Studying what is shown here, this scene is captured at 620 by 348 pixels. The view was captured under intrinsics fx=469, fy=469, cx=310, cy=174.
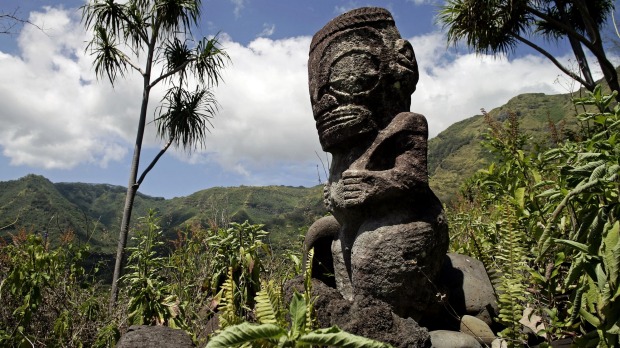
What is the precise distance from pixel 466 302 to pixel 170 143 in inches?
256

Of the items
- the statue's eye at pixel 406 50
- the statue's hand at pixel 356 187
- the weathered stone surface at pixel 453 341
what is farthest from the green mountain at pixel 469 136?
the weathered stone surface at pixel 453 341

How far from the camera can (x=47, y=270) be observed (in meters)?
4.92

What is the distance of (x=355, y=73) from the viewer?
12.5 ft

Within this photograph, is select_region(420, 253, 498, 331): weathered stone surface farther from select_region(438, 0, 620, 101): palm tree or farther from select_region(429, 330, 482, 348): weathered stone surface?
select_region(438, 0, 620, 101): palm tree

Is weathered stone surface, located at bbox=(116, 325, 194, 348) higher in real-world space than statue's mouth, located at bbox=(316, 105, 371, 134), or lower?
lower

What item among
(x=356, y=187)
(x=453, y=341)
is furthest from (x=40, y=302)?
(x=453, y=341)

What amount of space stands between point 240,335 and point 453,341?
203 cm

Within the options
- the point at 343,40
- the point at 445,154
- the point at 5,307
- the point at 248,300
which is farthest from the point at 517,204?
the point at 445,154

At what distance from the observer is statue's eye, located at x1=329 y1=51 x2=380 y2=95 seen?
3.82m

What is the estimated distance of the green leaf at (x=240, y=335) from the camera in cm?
134

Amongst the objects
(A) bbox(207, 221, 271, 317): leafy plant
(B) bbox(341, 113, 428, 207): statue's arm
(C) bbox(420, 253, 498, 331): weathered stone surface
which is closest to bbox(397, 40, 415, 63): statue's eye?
(B) bbox(341, 113, 428, 207): statue's arm

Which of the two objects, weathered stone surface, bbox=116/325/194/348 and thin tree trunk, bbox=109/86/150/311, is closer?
weathered stone surface, bbox=116/325/194/348

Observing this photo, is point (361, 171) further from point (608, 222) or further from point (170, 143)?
point (170, 143)

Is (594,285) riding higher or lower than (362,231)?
lower
